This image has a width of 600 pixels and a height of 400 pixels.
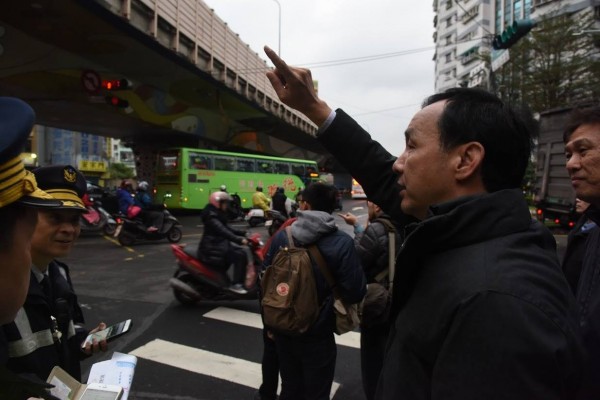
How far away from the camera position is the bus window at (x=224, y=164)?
2058 cm

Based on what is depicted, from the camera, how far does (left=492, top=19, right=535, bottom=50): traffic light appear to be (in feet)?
33.5

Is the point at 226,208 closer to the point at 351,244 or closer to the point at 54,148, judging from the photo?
the point at 351,244

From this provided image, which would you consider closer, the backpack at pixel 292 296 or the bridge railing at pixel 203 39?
the backpack at pixel 292 296

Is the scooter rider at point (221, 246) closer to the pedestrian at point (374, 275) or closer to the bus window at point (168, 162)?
the pedestrian at point (374, 275)

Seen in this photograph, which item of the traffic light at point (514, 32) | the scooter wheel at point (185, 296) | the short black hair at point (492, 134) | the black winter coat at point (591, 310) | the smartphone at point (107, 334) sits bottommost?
the scooter wheel at point (185, 296)

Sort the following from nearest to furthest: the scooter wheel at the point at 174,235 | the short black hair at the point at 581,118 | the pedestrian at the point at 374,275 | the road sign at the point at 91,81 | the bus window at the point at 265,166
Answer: the short black hair at the point at 581,118
the pedestrian at the point at 374,275
the scooter wheel at the point at 174,235
the road sign at the point at 91,81
the bus window at the point at 265,166

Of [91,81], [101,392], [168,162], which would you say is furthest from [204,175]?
[101,392]

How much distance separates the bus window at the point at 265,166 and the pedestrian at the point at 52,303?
2051 centimetres

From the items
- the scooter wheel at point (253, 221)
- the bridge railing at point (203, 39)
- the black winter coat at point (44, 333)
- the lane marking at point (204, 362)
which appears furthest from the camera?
the scooter wheel at point (253, 221)

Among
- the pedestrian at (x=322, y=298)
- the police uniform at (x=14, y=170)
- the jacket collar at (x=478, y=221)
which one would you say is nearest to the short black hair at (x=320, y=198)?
the pedestrian at (x=322, y=298)

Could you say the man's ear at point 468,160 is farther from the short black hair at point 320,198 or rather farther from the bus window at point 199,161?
the bus window at point 199,161

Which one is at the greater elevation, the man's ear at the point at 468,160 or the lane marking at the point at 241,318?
the man's ear at the point at 468,160

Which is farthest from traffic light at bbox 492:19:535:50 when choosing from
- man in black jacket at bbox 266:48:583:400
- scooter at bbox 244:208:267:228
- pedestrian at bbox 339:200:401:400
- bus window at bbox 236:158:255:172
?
bus window at bbox 236:158:255:172

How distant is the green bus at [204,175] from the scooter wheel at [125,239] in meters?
8.04
